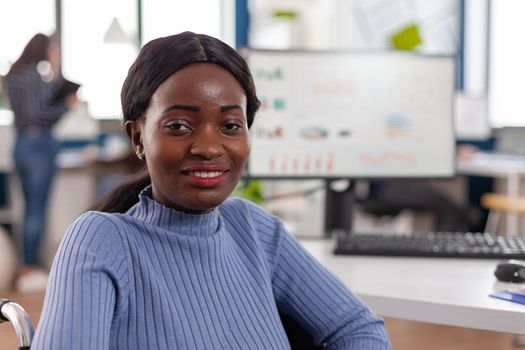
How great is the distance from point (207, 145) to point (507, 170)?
3.74 meters

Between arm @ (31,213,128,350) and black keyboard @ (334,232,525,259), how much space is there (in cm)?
76

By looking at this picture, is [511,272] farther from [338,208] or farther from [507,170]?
[507,170]

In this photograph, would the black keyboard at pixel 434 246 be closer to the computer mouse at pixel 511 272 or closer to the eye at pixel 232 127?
the computer mouse at pixel 511 272

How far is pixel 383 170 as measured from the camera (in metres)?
1.87

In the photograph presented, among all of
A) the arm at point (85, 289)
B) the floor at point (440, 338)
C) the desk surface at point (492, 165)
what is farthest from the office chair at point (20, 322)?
the desk surface at point (492, 165)

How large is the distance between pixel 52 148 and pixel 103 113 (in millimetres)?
1479

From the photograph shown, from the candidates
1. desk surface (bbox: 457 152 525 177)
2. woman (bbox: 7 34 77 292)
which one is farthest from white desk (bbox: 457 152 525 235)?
woman (bbox: 7 34 77 292)

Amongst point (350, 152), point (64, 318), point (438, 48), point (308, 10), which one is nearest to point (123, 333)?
point (64, 318)

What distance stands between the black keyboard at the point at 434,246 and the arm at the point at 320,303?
0.43 meters

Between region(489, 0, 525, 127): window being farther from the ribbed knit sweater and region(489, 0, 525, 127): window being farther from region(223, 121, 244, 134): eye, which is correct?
region(223, 121, 244, 134): eye

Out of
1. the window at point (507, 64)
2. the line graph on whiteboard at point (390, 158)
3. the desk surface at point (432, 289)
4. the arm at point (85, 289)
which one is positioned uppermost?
the window at point (507, 64)

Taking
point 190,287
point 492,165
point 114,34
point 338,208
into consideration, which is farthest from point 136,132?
point 114,34

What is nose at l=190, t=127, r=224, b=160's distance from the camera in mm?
932

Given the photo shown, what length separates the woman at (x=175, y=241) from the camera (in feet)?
2.80
